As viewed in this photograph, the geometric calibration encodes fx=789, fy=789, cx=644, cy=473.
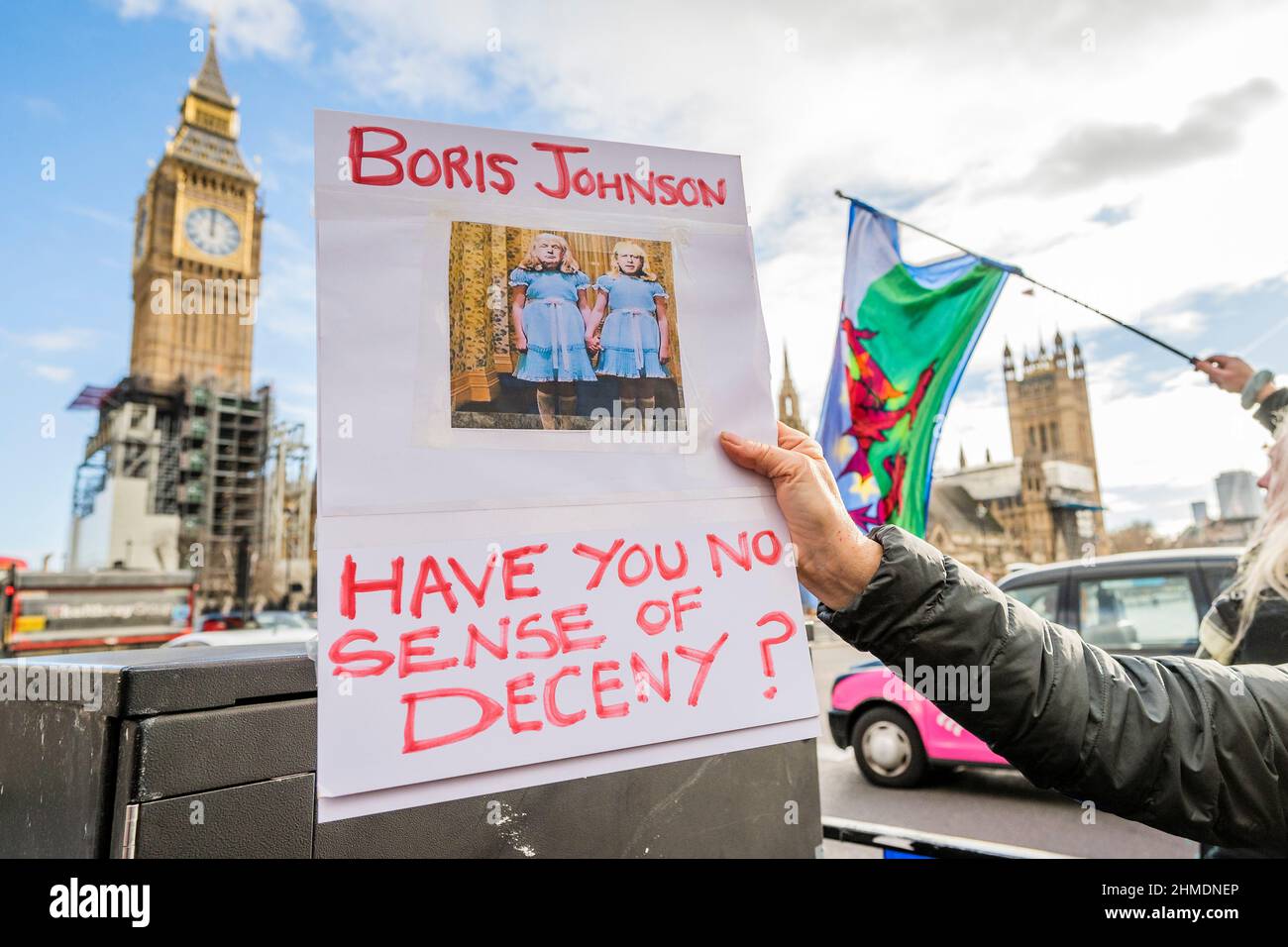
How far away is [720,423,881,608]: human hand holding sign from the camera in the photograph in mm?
1191

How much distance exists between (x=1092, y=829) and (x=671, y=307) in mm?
6141

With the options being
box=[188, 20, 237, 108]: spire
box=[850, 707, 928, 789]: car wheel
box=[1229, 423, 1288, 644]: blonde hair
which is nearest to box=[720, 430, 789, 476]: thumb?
box=[1229, 423, 1288, 644]: blonde hair

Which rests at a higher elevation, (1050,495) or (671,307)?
(1050,495)

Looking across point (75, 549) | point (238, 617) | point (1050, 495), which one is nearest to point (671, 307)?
point (238, 617)

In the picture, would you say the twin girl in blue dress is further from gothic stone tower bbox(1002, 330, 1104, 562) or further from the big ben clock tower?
gothic stone tower bbox(1002, 330, 1104, 562)

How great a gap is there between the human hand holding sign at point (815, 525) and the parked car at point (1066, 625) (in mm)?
4963

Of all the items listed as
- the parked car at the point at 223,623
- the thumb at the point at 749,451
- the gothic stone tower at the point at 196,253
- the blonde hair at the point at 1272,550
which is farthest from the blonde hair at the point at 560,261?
the gothic stone tower at the point at 196,253

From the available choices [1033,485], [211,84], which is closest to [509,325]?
[1033,485]

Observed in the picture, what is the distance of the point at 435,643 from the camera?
1.02m

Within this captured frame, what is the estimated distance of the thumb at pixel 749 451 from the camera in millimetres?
1215

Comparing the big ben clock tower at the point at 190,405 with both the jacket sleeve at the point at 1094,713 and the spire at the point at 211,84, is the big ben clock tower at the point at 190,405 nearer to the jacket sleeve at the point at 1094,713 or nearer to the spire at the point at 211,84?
the spire at the point at 211,84

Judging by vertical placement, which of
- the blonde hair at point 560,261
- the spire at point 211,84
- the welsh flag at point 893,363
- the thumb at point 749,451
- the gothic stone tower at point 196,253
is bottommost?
the thumb at point 749,451

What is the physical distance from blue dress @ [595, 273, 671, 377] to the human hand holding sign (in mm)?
173
